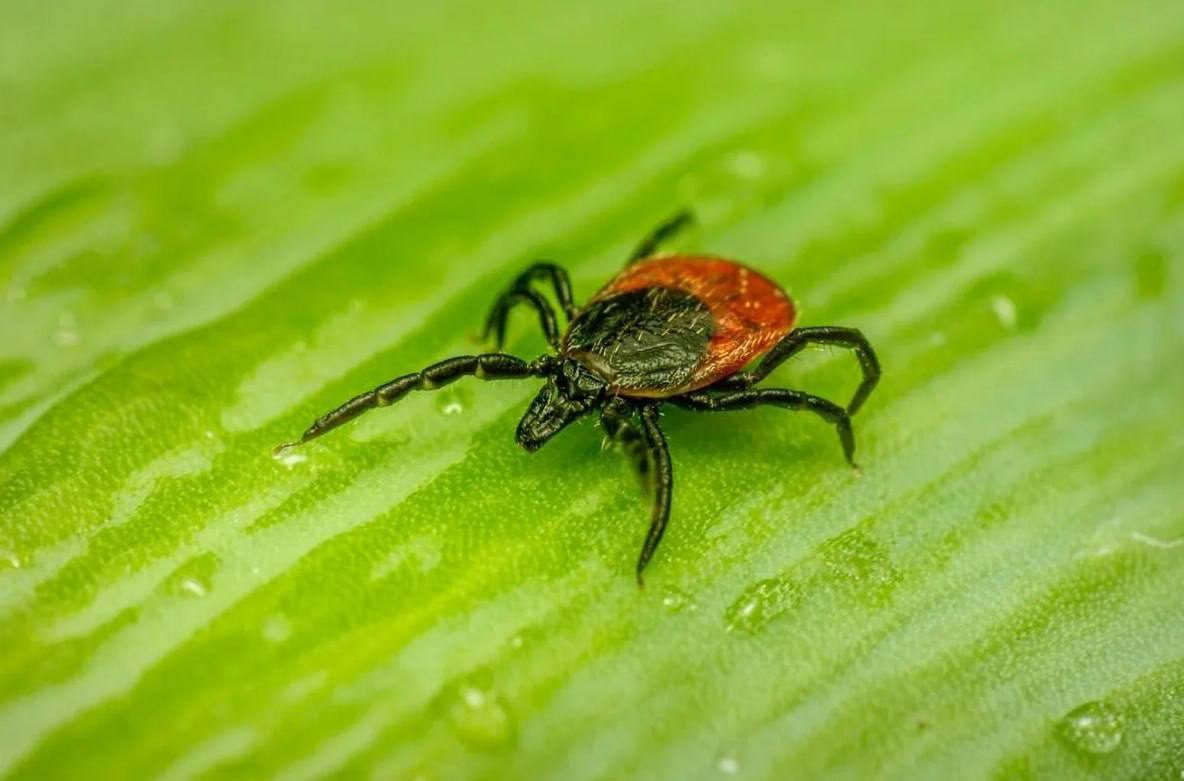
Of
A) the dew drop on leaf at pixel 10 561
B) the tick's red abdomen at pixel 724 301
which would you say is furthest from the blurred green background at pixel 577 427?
the tick's red abdomen at pixel 724 301

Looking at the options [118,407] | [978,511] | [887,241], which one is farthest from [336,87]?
[978,511]

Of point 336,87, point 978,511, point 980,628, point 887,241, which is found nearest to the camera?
point 980,628

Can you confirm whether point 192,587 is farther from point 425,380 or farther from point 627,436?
point 627,436

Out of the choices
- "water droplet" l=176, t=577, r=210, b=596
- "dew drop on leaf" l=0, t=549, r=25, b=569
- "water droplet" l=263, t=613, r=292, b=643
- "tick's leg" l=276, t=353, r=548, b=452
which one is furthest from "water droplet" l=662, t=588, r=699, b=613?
"dew drop on leaf" l=0, t=549, r=25, b=569

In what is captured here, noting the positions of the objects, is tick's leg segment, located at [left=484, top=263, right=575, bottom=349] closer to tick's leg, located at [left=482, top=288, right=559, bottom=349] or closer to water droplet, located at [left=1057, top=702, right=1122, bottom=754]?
tick's leg, located at [left=482, top=288, right=559, bottom=349]

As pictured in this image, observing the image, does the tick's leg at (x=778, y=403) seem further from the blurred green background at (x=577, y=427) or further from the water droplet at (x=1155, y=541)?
the water droplet at (x=1155, y=541)

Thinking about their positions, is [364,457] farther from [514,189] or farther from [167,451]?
[514,189]

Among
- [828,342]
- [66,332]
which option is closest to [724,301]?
[828,342]
